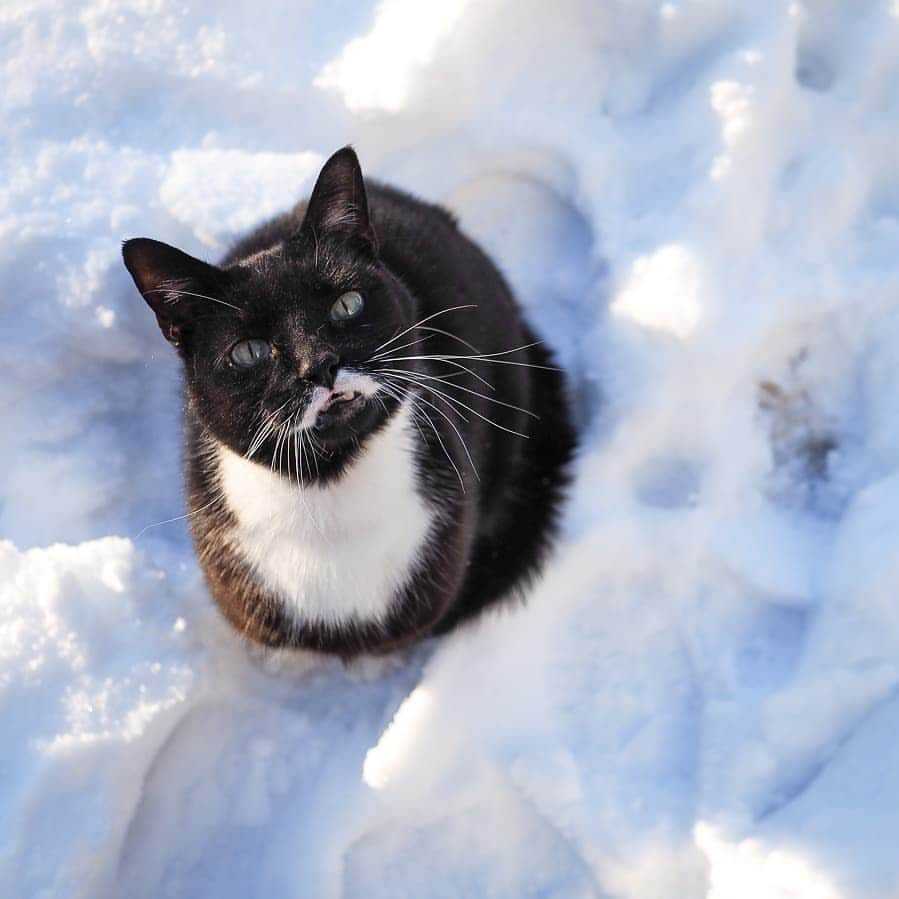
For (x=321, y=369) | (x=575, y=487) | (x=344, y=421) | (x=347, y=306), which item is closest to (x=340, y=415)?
(x=344, y=421)

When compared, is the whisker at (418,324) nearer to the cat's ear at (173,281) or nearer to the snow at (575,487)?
the cat's ear at (173,281)

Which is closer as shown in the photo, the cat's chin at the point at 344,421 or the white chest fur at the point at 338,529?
the cat's chin at the point at 344,421

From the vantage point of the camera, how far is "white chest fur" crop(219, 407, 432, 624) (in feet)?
6.91

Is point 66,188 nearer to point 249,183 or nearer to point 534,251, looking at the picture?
point 249,183

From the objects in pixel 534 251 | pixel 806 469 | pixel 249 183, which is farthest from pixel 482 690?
pixel 249 183

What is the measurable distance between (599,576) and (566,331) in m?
0.79

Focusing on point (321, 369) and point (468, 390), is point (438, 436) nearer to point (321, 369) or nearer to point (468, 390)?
point (468, 390)

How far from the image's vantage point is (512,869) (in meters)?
2.37

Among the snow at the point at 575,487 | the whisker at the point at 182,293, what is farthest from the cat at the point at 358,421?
the snow at the point at 575,487

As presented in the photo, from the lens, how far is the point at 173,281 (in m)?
1.87

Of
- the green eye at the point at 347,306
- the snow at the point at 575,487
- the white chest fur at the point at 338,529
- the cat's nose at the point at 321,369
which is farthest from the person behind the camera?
the snow at the point at 575,487

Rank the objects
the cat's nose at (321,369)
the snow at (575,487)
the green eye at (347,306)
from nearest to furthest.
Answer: the cat's nose at (321,369), the green eye at (347,306), the snow at (575,487)

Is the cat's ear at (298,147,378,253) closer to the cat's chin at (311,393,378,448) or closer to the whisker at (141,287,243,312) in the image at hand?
the whisker at (141,287,243,312)

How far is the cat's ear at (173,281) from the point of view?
1.83 m
